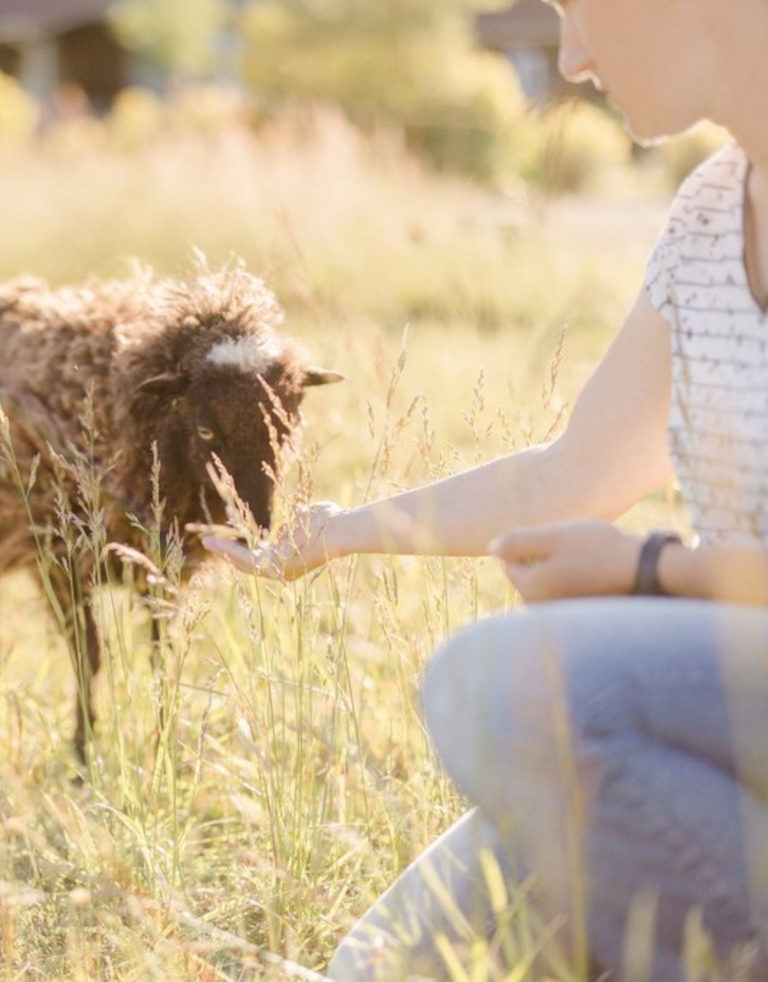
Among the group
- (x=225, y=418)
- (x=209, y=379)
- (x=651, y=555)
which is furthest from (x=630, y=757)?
(x=209, y=379)

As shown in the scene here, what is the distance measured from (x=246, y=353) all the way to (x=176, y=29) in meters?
34.8

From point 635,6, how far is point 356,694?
2.01 metres

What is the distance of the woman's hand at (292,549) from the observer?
2.80 metres

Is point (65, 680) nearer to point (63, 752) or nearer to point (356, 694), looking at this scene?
point (63, 752)

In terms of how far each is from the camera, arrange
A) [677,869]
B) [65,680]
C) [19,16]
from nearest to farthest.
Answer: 1. [677,869]
2. [65,680]
3. [19,16]

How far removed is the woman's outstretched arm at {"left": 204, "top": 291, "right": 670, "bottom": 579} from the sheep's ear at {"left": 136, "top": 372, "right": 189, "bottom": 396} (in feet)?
4.58

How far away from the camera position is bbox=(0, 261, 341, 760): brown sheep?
412 centimetres

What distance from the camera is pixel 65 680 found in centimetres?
458

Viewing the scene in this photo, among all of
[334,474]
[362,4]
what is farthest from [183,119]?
[334,474]

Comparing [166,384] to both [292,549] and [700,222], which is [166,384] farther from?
[700,222]

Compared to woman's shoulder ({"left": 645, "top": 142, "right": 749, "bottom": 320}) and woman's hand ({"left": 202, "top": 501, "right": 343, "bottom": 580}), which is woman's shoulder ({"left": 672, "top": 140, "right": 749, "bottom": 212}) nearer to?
→ woman's shoulder ({"left": 645, "top": 142, "right": 749, "bottom": 320})

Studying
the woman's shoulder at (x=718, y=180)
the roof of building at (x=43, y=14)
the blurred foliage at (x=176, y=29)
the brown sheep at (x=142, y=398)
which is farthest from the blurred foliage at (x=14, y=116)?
the woman's shoulder at (x=718, y=180)

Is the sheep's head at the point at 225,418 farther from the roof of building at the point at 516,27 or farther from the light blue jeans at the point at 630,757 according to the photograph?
the roof of building at the point at 516,27

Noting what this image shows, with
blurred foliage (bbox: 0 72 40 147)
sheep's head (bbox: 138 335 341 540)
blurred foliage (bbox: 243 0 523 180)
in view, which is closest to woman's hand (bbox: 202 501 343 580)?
sheep's head (bbox: 138 335 341 540)
